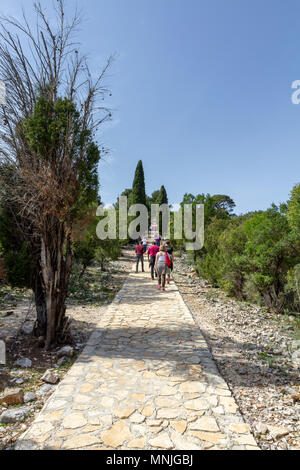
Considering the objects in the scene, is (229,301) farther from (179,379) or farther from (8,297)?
(8,297)

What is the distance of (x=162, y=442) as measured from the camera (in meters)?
2.41

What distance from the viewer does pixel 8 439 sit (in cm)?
251

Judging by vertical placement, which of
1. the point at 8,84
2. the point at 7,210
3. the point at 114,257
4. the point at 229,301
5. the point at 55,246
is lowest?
the point at 229,301

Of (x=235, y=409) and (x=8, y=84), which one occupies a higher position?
(x=8, y=84)

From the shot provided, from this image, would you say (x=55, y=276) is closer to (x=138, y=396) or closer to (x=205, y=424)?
(x=138, y=396)

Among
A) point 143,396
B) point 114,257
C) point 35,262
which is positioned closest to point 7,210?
point 35,262

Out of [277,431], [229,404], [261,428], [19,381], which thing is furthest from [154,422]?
Result: [19,381]

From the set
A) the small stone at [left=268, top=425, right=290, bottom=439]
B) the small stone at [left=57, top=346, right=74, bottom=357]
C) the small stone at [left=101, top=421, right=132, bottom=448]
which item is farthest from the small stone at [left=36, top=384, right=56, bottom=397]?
the small stone at [left=268, top=425, right=290, bottom=439]

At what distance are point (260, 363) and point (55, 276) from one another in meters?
3.68

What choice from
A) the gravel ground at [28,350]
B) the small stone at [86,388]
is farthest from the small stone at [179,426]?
the gravel ground at [28,350]

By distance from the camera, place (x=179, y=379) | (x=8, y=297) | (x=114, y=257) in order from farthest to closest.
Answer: (x=114, y=257)
(x=8, y=297)
(x=179, y=379)

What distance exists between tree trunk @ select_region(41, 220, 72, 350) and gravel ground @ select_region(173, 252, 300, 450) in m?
2.80

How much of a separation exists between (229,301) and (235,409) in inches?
272

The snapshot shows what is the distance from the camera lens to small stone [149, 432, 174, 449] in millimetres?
2369
